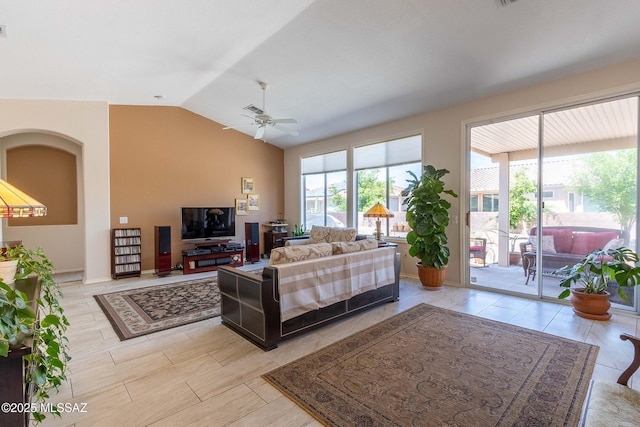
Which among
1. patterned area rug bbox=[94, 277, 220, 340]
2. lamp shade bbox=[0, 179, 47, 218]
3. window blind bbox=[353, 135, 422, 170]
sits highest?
window blind bbox=[353, 135, 422, 170]

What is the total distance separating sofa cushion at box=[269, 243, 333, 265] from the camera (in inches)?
128

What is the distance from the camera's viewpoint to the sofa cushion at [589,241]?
4059mm

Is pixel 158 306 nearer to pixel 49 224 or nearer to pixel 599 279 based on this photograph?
pixel 49 224

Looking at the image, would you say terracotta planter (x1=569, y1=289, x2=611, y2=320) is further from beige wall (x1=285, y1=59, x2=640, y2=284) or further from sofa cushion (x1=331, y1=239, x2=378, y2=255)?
sofa cushion (x1=331, y1=239, x2=378, y2=255)

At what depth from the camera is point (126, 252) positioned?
19.6 feet

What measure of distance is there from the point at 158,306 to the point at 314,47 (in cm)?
424

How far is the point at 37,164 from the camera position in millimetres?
6461

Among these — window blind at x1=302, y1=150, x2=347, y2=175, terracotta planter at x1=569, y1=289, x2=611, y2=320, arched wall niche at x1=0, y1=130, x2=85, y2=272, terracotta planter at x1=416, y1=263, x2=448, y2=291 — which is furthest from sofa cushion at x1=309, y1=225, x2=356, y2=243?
arched wall niche at x1=0, y1=130, x2=85, y2=272

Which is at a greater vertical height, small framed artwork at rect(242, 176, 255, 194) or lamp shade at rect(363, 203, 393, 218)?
small framed artwork at rect(242, 176, 255, 194)

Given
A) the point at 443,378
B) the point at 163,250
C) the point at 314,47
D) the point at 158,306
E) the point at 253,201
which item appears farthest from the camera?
the point at 253,201

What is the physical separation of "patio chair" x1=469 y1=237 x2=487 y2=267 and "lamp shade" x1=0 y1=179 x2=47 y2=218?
5.57 metres

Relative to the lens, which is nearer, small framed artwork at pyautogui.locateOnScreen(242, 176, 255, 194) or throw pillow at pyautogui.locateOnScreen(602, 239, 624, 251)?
throw pillow at pyautogui.locateOnScreen(602, 239, 624, 251)

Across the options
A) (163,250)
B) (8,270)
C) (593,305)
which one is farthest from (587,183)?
(163,250)

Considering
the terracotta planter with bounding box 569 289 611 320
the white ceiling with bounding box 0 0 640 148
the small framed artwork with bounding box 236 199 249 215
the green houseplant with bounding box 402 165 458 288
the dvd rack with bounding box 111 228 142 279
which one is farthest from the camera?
the small framed artwork with bounding box 236 199 249 215
